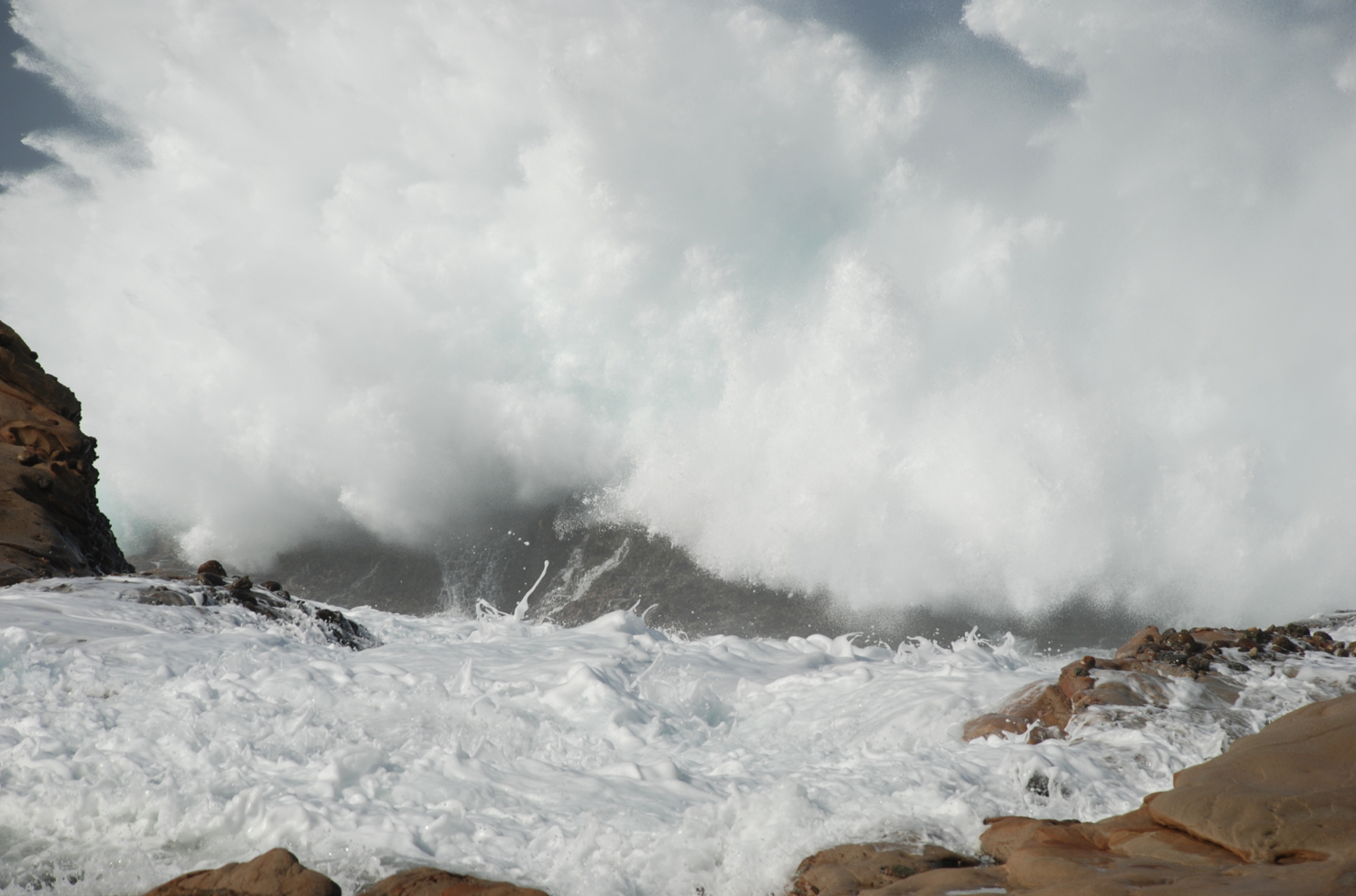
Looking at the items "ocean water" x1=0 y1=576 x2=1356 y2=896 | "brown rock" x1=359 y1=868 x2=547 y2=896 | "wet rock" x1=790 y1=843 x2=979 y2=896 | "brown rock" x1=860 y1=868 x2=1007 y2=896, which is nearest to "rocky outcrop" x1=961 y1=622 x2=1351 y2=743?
"ocean water" x1=0 y1=576 x2=1356 y2=896

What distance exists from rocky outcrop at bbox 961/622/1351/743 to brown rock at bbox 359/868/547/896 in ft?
14.4

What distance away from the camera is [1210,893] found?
3.12m

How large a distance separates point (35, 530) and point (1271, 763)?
11.6 metres

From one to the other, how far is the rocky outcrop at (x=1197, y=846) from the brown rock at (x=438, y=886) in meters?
1.53

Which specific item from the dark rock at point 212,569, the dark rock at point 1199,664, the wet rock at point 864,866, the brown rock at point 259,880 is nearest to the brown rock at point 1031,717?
the dark rock at point 1199,664

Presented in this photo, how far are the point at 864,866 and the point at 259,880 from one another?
3.00m

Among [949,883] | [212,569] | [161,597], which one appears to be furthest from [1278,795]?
[212,569]

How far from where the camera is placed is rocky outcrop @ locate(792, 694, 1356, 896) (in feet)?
10.8

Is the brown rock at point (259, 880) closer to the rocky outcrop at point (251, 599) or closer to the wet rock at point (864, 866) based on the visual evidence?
the wet rock at point (864, 866)

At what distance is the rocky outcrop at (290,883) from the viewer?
12.3 feet

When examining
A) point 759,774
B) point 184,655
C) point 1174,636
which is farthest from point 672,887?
point 1174,636

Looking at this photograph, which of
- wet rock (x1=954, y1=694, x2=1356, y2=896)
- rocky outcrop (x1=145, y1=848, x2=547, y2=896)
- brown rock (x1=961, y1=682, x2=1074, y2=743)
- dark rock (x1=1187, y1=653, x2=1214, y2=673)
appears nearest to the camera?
wet rock (x1=954, y1=694, x2=1356, y2=896)

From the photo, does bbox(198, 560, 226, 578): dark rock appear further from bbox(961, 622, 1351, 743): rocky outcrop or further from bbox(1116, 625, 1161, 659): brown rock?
bbox(1116, 625, 1161, 659): brown rock

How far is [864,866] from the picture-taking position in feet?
13.8
